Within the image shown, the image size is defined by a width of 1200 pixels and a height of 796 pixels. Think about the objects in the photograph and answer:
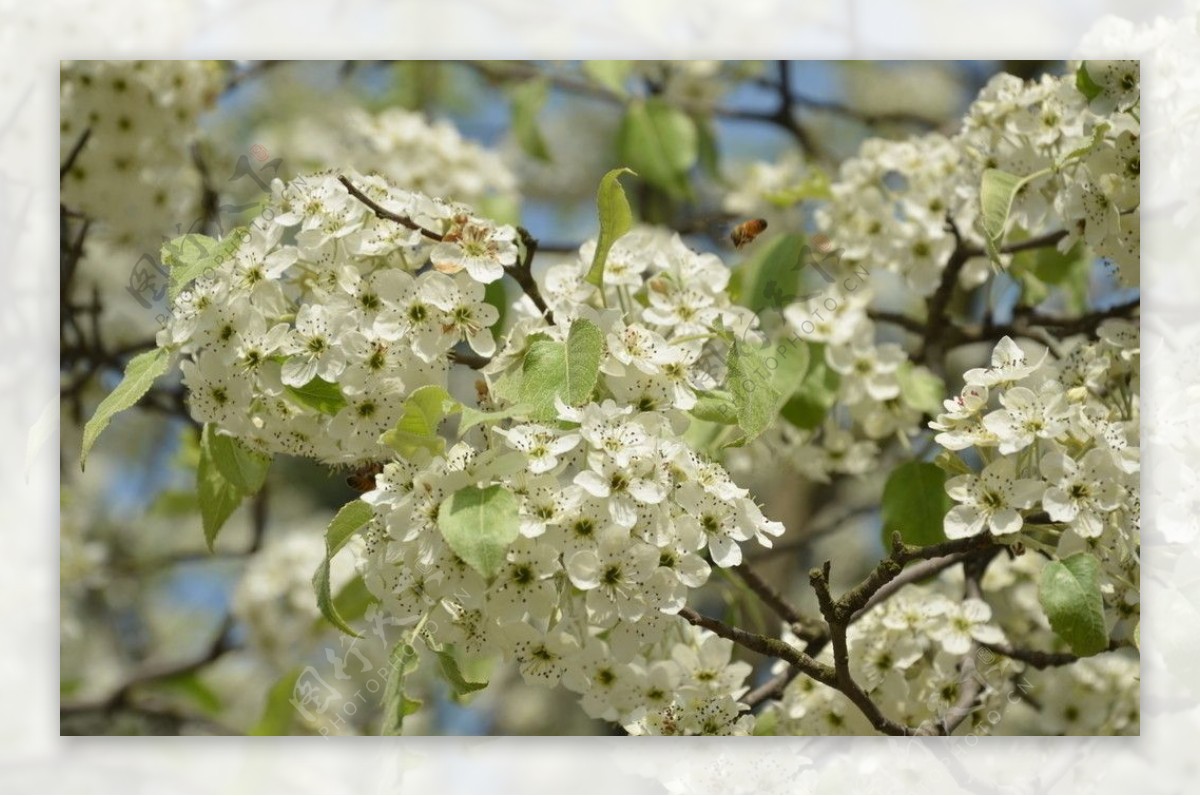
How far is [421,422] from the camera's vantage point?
1.36 m

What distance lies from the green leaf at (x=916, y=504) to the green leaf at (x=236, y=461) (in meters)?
0.86

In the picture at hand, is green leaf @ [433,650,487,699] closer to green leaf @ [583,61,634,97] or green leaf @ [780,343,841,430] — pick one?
green leaf @ [780,343,841,430]

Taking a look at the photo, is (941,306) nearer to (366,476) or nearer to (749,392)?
(749,392)

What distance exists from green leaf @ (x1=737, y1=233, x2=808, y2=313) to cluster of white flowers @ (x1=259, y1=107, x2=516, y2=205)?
20.7 inches

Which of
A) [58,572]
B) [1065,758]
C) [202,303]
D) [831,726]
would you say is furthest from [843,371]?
[58,572]

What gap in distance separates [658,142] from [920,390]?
693 millimetres

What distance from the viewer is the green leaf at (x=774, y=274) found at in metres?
2.01

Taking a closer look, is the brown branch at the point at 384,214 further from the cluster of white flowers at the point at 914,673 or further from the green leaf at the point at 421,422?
the cluster of white flowers at the point at 914,673

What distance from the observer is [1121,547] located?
152cm

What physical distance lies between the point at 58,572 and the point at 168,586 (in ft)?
1.34

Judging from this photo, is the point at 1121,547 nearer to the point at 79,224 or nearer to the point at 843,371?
the point at 843,371

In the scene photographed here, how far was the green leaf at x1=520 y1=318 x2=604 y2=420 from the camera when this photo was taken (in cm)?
135

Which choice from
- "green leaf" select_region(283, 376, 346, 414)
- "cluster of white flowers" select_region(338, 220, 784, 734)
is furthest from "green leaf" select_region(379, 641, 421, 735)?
"green leaf" select_region(283, 376, 346, 414)

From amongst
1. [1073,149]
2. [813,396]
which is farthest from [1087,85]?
[813,396]
